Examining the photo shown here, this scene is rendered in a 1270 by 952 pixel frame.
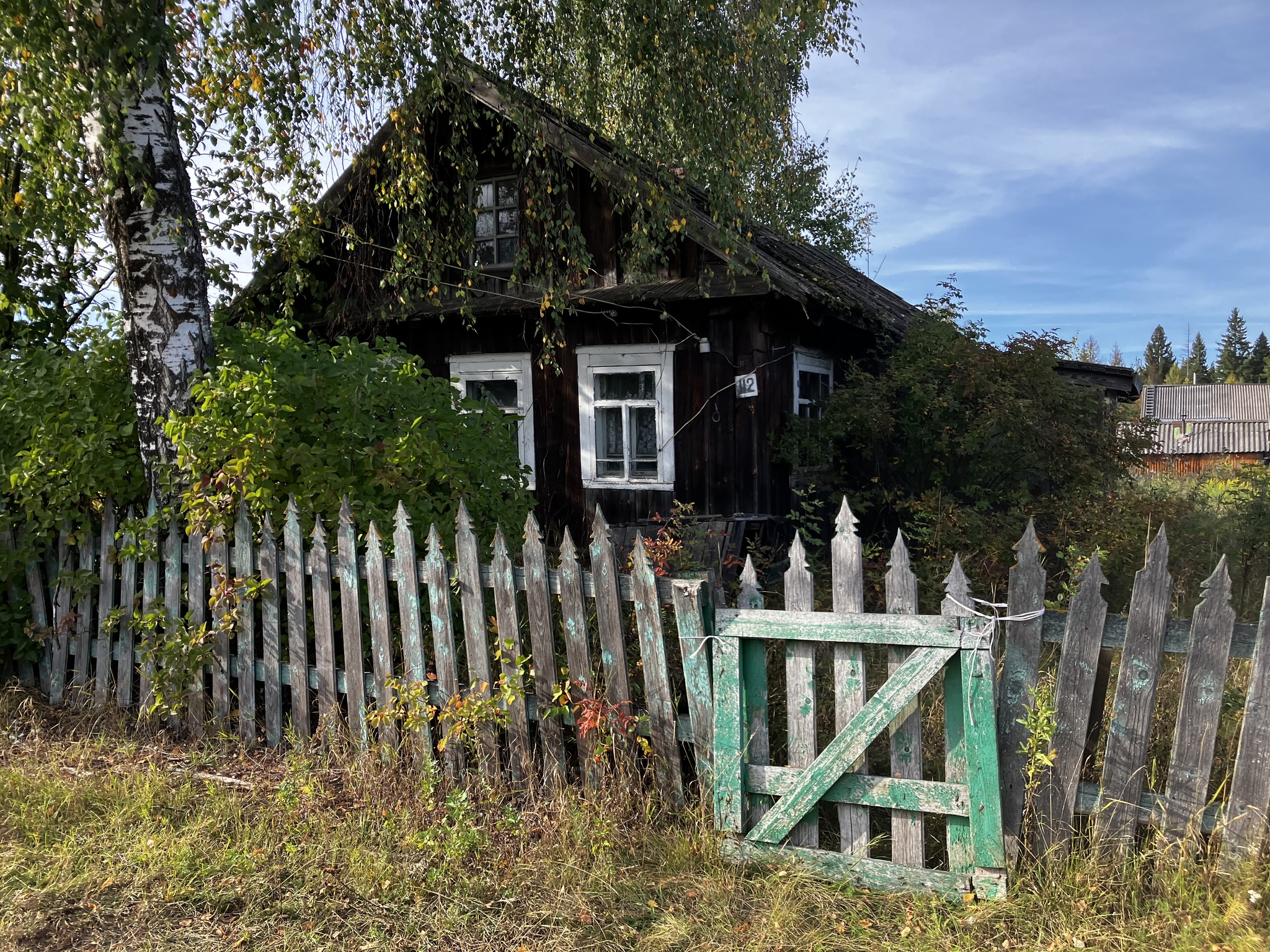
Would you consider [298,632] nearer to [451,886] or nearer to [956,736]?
[451,886]

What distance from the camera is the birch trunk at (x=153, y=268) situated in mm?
4734

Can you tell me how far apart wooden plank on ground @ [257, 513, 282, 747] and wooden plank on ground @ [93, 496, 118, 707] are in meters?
1.18

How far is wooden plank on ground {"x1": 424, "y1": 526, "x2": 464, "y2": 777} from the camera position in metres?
3.81

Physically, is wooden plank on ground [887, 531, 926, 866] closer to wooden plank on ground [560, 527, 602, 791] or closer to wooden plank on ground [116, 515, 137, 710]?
wooden plank on ground [560, 527, 602, 791]

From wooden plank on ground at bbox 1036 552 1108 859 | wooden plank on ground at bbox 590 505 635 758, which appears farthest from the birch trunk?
wooden plank on ground at bbox 1036 552 1108 859

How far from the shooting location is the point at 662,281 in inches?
347

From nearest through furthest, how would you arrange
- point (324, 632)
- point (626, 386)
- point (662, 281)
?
point (324, 632) < point (662, 281) < point (626, 386)

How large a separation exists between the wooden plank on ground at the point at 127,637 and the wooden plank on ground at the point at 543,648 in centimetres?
252

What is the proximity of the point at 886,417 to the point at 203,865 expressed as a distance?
723cm

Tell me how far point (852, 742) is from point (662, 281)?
646cm

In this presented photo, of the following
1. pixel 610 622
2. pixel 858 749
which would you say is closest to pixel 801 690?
pixel 858 749

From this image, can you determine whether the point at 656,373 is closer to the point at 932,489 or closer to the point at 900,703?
the point at 932,489

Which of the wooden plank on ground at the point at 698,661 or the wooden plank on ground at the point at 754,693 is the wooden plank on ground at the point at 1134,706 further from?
the wooden plank on ground at the point at 698,661

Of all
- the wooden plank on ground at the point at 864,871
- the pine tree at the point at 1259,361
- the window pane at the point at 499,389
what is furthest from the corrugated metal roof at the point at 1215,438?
the pine tree at the point at 1259,361
